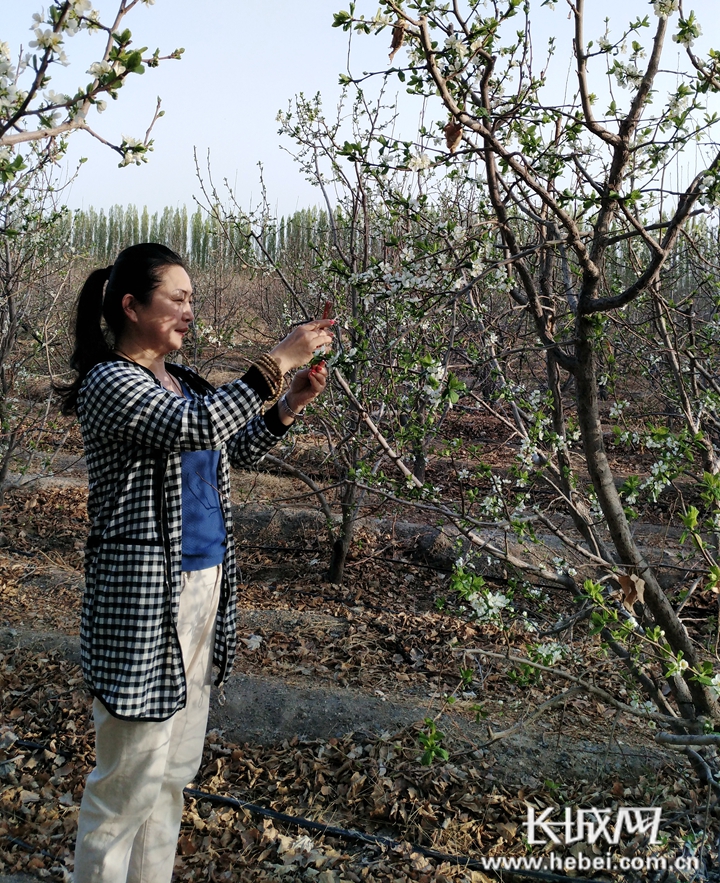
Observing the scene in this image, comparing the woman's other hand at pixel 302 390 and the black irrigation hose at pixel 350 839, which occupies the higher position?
the woman's other hand at pixel 302 390

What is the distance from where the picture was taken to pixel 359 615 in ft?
16.5

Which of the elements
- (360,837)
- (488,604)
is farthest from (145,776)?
(360,837)

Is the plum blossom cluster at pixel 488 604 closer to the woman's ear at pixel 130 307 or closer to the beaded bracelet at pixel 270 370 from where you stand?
the beaded bracelet at pixel 270 370

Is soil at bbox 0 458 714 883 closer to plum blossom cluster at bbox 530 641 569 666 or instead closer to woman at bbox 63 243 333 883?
plum blossom cluster at bbox 530 641 569 666

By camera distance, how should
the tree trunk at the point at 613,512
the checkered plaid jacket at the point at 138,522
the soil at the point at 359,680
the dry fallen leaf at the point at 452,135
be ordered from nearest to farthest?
the checkered plaid jacket at the point at 138,522, the dry fallen leaf at the point at 452,135, the tree trunk at the point at 613,512, the soil at the point at 359,680

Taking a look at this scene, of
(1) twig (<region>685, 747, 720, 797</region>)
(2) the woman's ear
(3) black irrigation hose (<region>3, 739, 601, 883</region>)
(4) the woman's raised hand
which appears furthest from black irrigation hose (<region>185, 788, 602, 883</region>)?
(2) the woman's ear

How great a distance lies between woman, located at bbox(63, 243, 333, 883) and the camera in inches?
76.0

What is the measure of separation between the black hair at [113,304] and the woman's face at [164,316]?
0.06 ft

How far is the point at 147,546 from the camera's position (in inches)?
77.5

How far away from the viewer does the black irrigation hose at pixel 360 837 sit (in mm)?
2584

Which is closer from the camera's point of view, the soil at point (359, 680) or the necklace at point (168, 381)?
the necklace at point (168, 381)

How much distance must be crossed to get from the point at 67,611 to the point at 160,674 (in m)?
3.23

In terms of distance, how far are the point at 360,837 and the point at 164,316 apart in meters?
2.00

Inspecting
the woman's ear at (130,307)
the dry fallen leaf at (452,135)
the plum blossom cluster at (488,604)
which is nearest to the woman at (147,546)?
the woman's ear at (130,307)
